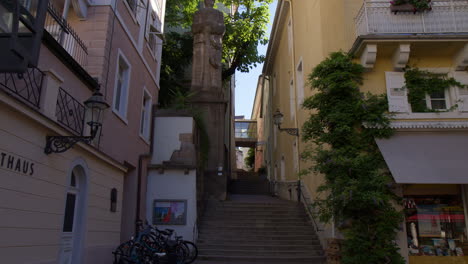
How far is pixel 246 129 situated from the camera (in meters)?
44.1

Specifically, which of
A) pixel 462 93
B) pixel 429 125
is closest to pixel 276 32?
Answer: pixel 462 93


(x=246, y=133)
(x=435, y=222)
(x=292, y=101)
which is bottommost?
(x=435, y=222)

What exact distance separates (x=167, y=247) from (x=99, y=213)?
195 centimetres

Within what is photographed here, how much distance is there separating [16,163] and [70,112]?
2.30m

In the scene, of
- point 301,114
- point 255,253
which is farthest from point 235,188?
point 255,253

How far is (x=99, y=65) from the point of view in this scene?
9.29m

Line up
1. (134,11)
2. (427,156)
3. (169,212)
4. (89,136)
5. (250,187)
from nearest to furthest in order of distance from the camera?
(89,136), (427,156), (134,11), (169,212), (250,187)

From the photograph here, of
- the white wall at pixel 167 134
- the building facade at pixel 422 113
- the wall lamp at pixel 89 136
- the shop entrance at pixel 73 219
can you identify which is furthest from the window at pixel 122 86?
the building facade at pixel 422 113

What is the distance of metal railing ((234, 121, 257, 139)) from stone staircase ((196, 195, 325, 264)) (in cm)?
2809

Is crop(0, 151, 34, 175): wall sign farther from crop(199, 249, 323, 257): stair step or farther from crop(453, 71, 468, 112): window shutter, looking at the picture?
→ crop(453, 71, 468, 112): window shutter

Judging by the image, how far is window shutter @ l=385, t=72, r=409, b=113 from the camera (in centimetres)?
1009

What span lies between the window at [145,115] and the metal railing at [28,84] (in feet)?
21.6

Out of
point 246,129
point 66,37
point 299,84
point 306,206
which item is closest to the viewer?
point 66,37

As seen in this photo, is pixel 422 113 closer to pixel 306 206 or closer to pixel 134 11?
pixel 306 206
